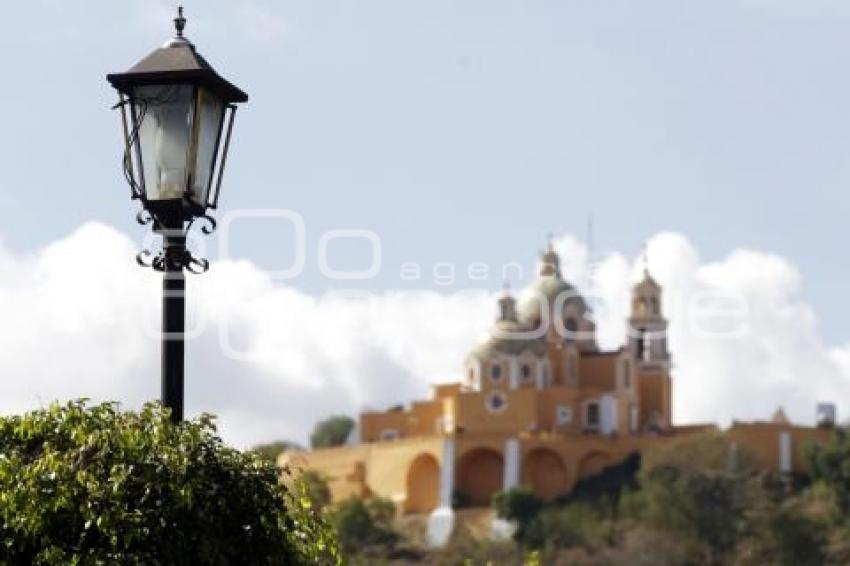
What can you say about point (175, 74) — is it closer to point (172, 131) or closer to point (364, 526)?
point (172, 131)

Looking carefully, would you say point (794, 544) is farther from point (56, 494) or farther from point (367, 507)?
point (56, 494)

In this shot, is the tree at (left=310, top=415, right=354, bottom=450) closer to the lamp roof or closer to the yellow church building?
the yellow church building

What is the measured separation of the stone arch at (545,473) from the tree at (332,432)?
1975cm

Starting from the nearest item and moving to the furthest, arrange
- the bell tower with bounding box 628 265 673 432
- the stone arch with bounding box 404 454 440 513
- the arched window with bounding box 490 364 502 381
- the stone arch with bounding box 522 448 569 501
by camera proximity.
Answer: the stone arch with bounding box 522 448 569 501 → the stone arch with bounding box 404 454 440 513 → the arched window with bounding box 490 364 502 381 → the bell tower with bounding box 628 265 673 432

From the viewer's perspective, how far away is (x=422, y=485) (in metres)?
66.4

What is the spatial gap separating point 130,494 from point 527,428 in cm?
5943

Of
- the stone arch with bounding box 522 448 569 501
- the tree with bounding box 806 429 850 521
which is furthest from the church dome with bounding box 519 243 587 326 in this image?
the tree with bounding box 806 429 850 521

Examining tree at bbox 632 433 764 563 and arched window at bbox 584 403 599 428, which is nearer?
tree at bbox 632 433 764 563

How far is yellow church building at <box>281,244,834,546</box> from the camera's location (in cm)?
6550

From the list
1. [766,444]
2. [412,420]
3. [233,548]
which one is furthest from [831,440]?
[233,548]

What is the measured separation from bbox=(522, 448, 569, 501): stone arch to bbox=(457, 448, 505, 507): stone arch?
85 centimetres

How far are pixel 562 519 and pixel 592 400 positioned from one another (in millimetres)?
5755

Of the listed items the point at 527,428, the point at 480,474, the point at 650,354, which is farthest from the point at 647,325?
Result: the point at 480,474

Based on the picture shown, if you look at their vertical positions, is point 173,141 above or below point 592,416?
below
